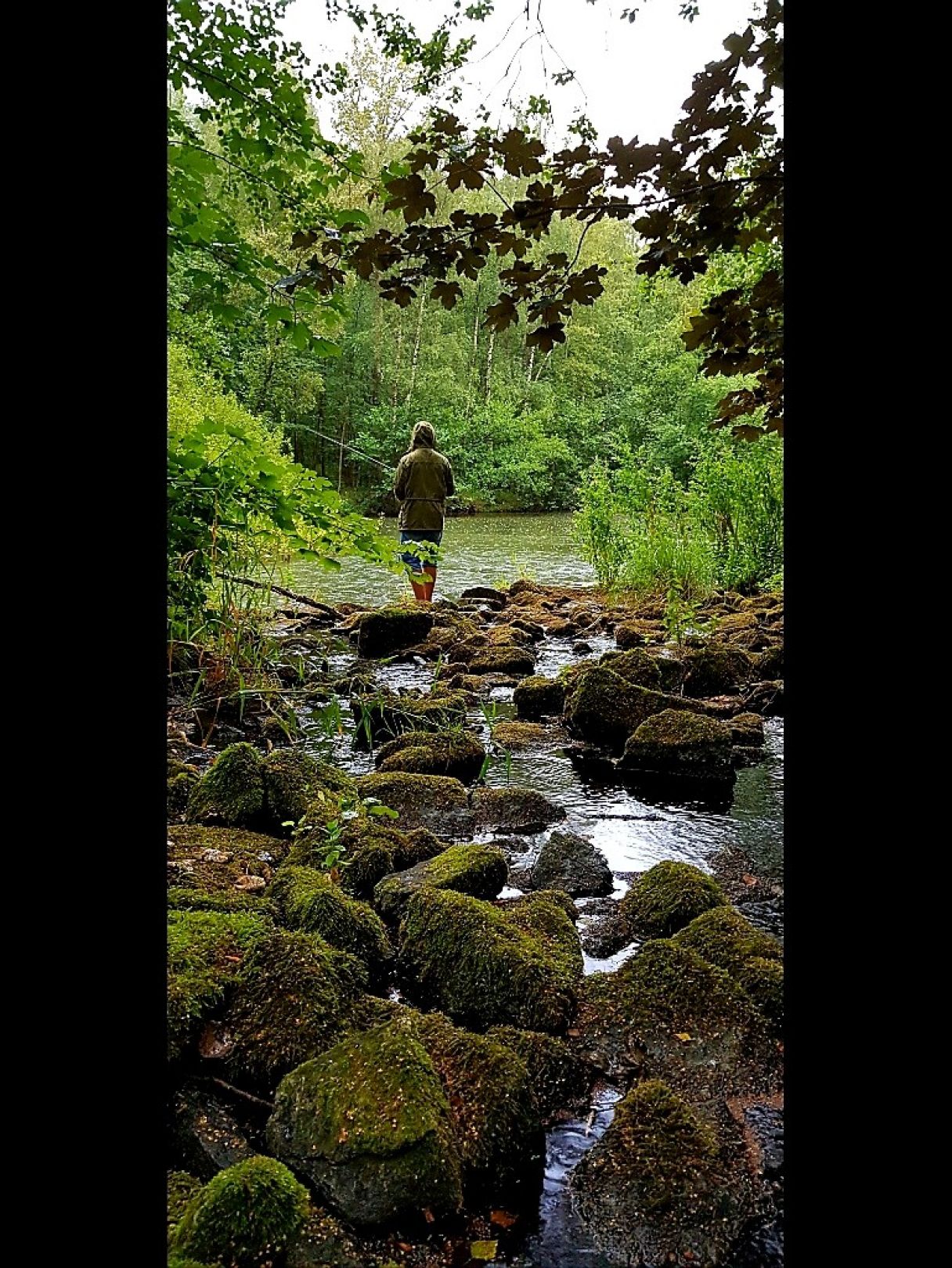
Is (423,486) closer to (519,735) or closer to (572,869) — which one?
(519,735)

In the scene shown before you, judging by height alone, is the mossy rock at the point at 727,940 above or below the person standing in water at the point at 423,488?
below

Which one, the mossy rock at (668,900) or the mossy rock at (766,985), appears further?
the mossy rock at (668,900)

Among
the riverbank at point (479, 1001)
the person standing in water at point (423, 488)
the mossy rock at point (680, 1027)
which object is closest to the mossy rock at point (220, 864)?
the riverbank at point (479, 1001)

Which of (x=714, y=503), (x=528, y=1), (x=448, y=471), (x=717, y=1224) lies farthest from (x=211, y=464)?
(x=714, y=503)

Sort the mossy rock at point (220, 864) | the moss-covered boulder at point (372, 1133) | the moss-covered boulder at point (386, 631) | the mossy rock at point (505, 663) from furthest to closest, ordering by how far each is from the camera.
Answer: the moss-covered boulder at point (386, 631) < the mossy rock at point (505, 663) < the mossy rock at point (220, 864) < the moss-covered boulder at point (372, 1133)

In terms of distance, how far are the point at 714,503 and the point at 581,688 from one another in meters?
5.90

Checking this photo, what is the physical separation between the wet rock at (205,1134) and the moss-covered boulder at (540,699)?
449 centimetres

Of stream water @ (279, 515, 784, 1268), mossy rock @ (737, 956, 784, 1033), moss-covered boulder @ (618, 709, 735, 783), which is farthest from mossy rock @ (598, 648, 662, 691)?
mossy rock @ (737, 956, 784, 1033)

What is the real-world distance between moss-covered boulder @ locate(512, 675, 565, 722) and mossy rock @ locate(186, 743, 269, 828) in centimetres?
274

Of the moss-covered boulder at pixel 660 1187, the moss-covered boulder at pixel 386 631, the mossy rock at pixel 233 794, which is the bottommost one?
the moss-covered boulder at pixel 660 1187

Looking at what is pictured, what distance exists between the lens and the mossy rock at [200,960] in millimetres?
2205

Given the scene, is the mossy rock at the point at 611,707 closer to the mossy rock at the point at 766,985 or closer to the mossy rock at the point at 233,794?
the mossy rock at the point at 233,794

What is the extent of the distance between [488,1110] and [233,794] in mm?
2243

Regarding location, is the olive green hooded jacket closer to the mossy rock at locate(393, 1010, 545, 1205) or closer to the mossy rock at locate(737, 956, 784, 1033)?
the mossy rock at locate(737, 956, 784, 1033)
